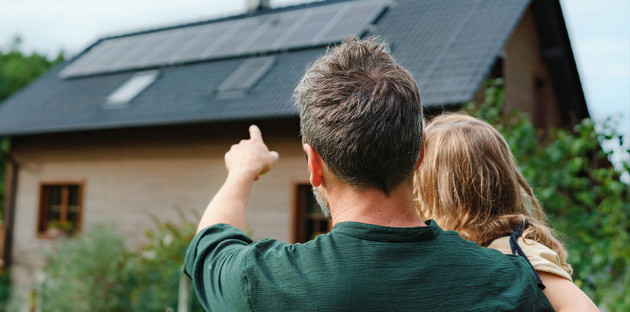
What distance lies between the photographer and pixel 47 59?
39.3 m

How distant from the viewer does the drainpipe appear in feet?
44.3

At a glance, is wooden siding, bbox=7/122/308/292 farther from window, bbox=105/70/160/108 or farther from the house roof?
window, bbox=105/70/160/108

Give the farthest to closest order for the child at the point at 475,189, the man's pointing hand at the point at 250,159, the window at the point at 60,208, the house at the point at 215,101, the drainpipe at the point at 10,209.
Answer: the drainpipe at the point at 10,209 → the window at the point at 60,208 → the house at the point at 215,101 → the child at the point at 475,189 → the man's pointing hand at the point at 250,159

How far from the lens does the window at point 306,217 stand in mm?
9600

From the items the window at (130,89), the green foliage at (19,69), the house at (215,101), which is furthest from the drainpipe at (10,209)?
the green foliage at (19,69)

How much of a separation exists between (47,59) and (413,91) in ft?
→ 138

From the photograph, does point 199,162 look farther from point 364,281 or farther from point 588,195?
point 364,281

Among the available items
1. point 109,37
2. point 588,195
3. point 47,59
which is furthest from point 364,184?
point 47,59

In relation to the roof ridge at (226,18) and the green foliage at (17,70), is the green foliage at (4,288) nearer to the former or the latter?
the roof ridge at (226,18)

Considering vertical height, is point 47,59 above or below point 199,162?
above

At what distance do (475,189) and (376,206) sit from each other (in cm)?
65

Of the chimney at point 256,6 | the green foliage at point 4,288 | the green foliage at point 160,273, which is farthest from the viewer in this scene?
the chimney at point 256,6

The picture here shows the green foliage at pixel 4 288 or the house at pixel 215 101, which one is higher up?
the house at pixel 215 101

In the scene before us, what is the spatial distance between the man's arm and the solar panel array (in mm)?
8177
